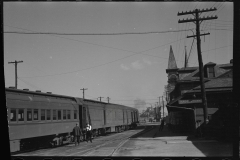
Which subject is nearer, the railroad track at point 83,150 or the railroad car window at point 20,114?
the railroad car window at point 20,114

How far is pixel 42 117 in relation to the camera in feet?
54.4

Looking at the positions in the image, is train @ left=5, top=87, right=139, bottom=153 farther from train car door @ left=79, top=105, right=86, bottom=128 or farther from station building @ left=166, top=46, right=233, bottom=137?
station building @ left=166, top=46, right=233, bottom=137

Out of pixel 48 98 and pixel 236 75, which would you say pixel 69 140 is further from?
pixel 236 75

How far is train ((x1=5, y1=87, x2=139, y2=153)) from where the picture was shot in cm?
1398

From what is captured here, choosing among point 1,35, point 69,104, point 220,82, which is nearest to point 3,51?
point 1,35

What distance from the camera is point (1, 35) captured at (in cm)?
838

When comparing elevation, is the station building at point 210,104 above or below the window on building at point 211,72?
below

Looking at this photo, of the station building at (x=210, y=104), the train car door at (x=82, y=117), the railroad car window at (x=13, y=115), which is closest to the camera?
the railroad car window at (x=13, y=115)

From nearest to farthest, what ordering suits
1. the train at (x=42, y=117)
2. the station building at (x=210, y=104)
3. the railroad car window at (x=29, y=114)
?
the train at (x=42, y=117)
the railroad car window at (x=29, y=114)
the station building at (x=210, y=104)

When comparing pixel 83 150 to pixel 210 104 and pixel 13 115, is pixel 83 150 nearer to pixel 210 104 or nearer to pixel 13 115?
pixel 13 115

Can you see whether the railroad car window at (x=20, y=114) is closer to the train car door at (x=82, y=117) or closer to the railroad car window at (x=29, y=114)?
the railroad car window at (x=29, y=114)

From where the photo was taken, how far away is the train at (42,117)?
14.0 m

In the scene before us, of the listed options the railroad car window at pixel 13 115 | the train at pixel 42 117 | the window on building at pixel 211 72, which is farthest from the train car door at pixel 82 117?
the window on building at pixel 211 72

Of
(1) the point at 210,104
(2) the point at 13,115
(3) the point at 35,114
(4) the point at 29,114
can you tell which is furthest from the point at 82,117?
(1) the point at 210,104
